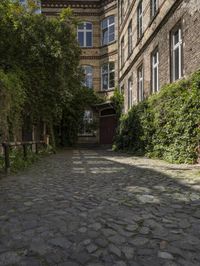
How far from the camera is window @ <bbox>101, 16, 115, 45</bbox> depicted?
2792cm

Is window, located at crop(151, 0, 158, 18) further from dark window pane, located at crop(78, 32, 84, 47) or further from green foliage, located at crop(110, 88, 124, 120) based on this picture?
dark window pane, located at crop(78, 32, 84, 47)

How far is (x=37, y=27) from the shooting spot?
15.1m

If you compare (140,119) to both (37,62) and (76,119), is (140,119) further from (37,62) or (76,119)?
(76,119)

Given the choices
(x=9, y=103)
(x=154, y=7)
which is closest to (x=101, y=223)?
(x=9, y=103)

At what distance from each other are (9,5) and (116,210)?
13188mm

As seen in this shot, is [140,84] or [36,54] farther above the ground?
[36,54]

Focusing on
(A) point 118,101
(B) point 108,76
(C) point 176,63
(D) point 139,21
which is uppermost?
(D) point 139,21

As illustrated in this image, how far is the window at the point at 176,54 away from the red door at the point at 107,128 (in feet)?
47.5

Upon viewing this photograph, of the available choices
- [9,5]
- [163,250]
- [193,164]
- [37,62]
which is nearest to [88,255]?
[163,250]

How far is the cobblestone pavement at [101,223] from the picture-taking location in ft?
9.32

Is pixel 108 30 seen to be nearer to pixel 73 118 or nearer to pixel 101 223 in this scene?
pixel 73 118

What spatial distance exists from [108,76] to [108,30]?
3945mm

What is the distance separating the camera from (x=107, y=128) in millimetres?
27266

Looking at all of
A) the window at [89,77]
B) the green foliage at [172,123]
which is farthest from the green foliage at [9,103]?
the window at [89,77]
